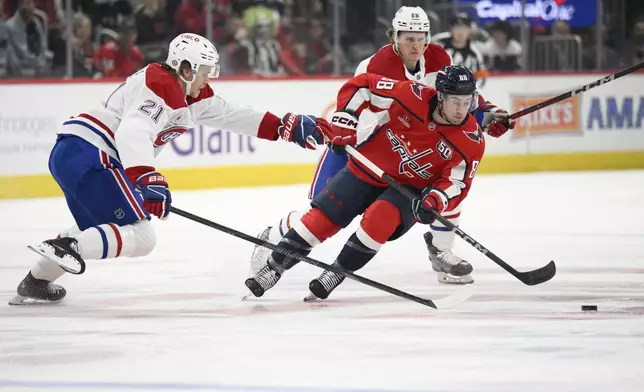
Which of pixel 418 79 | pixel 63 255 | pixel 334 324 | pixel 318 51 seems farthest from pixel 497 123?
pixel 318 51

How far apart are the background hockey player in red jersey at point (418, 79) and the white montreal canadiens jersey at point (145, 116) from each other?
48 centimetres

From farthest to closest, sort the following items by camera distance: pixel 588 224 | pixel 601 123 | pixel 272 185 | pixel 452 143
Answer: pixel 601 123
pixel 272 185
pixel 588 224
pixel 452 143

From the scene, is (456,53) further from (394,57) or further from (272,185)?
(394,57)

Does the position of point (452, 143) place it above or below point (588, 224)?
above

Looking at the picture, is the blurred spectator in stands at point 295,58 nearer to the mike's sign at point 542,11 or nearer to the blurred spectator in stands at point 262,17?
the blurred spectator in stands at point 262,17

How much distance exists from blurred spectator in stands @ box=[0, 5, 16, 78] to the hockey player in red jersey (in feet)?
14.1

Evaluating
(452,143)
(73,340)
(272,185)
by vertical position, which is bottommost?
(272,185)

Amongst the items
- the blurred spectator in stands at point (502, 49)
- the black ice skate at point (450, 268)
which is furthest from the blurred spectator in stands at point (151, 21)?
the black ice skate at point (450, 268)

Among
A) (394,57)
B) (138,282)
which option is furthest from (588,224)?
(138,282)

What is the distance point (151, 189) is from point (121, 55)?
16.5 ft

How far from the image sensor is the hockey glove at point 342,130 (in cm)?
464

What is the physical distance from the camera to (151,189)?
13.4ft

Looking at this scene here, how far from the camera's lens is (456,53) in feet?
32.2

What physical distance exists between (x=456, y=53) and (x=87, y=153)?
5870mm
